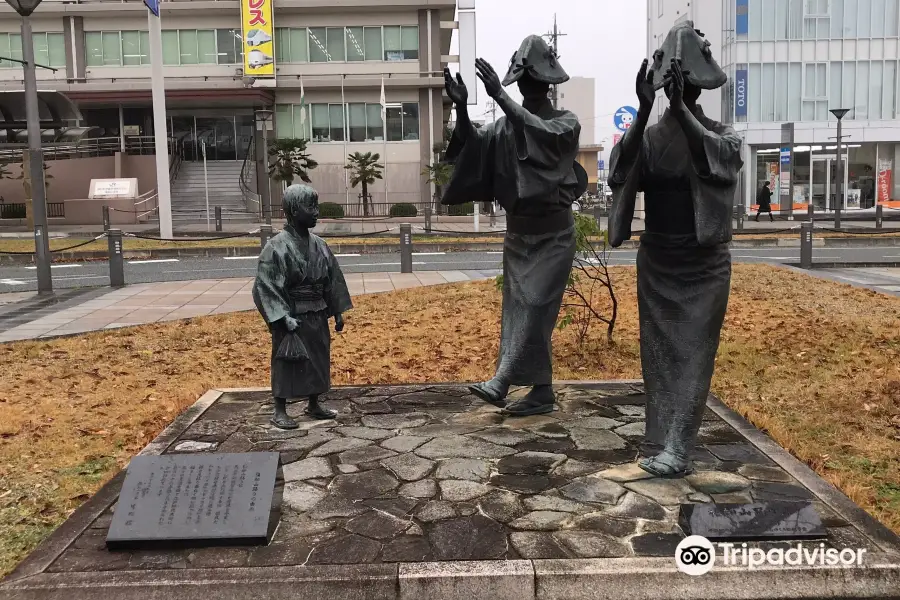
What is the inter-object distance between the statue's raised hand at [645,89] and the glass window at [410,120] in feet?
114

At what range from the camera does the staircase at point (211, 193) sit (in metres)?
34.6

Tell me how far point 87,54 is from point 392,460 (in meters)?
38.7

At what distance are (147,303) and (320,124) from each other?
26.5m

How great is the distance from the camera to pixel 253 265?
19312mm

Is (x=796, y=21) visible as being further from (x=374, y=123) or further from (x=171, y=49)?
(x=171, y=49)

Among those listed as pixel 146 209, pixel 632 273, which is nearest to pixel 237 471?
pixel 632 273

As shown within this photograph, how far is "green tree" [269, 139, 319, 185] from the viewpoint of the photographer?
34.8 meters

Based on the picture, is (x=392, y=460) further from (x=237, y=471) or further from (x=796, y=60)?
(x=796, y=60)

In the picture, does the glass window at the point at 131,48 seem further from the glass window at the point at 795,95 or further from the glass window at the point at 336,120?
the glass window at the point at 795,95

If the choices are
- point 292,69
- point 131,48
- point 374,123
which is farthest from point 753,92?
point 131,48

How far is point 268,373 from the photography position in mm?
8531

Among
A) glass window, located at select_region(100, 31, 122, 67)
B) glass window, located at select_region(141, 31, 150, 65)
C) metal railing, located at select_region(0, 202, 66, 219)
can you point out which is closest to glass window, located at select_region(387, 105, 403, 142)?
glass window, located at select_region(141, 31, 150, 65)

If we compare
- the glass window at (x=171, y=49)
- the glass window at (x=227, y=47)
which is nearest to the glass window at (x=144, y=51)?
the glass window at (x=171, y=49)

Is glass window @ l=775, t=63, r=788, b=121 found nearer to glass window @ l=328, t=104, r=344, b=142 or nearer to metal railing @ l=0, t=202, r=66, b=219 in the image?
glass window @ l=328, t=104, r=344, b=142
